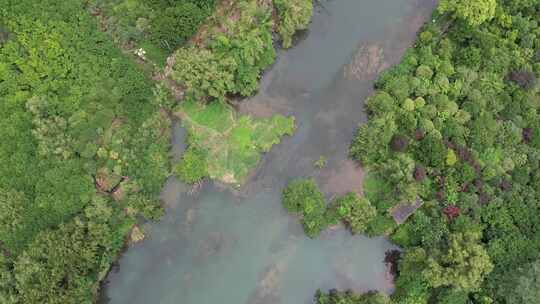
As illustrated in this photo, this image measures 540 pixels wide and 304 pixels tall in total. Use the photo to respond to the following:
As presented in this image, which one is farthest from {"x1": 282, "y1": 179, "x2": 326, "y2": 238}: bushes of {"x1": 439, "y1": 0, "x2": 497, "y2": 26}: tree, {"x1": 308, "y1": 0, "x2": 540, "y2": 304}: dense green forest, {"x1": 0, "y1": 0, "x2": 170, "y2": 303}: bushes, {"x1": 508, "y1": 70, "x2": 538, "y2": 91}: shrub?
{"x1": 508, "y1": 70, "x2": 538, "y2": 91}: shrub

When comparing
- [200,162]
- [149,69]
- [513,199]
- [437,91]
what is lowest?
[200,162]

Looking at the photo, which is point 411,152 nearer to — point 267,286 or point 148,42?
point 267,286

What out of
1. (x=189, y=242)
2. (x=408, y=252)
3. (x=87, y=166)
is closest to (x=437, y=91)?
(x=408, y=252)

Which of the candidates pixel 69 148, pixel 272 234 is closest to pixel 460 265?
pixel 272 234

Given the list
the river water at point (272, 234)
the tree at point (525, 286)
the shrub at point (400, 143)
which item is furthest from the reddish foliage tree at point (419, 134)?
the tree at point (525, 286)

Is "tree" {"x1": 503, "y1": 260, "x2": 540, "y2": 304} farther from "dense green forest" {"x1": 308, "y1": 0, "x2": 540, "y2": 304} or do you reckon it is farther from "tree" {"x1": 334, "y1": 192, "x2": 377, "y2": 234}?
"tree" {"x1": 334, "y1": 192, "x2": 377, "y2": 234}
